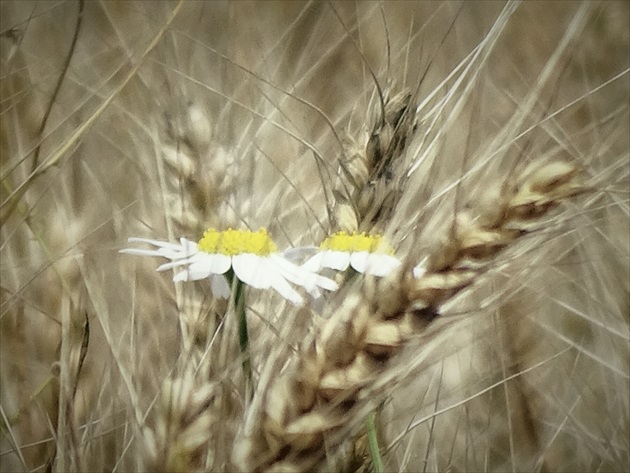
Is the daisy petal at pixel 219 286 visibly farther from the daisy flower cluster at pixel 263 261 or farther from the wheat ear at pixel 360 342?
the wheat ear at pixel 360 342

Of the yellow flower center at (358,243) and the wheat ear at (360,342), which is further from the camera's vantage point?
the yellow flower center at (358,243)

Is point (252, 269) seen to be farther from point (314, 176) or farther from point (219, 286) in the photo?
A: point (314, 176)

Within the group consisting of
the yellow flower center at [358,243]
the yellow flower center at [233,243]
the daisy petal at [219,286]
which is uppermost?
the yellow flower center at [233,243]

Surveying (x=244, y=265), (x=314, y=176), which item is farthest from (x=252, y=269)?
(x=314, y=176)

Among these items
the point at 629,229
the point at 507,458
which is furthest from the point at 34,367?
the point at 629,229

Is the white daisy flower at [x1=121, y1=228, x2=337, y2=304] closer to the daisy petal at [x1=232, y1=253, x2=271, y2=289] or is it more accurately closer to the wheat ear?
the daisy petal at [x1=232, y1=253, x2=271, y2=289]

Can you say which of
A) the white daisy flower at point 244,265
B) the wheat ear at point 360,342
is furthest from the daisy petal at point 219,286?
the wheat ear at point 360,342

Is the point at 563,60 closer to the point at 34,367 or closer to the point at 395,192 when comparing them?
the point at 395,192
